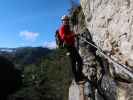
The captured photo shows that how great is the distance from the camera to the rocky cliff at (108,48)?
35.3 ft

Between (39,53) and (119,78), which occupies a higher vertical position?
(39,53)

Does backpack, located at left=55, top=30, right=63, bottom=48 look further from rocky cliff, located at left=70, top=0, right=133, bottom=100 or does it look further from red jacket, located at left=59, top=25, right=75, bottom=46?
rocky cliff, located at left=70, top=0, right=133, bottom=100

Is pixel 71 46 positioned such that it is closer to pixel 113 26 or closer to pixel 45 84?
pixel 113 26

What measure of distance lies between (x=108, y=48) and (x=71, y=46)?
11.4 ft

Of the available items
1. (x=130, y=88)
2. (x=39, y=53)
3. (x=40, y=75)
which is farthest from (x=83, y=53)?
(x=39, y=53)

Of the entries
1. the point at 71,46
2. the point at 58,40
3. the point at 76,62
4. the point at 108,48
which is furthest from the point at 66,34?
the point at 108,48

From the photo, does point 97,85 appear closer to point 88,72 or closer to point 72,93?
point 88,72

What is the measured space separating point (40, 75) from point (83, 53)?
49.4 metres

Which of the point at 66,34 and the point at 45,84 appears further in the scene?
the point at 45,84

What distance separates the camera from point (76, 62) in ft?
55.0

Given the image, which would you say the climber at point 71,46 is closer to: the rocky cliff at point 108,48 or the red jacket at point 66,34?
the red jacket at point 66,34

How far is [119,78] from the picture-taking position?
470 inches

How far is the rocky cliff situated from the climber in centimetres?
41

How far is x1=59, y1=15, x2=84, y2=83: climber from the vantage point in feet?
48.6
